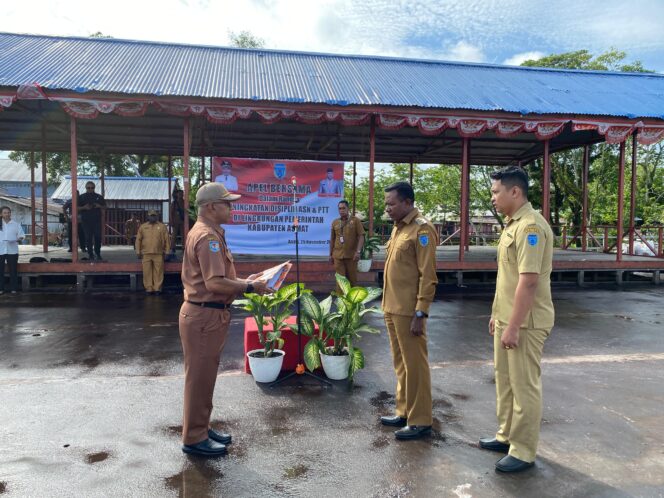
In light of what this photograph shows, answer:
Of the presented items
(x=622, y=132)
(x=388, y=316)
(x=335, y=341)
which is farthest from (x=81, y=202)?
(x=622, y=132)

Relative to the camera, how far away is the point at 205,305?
3119 millimetres

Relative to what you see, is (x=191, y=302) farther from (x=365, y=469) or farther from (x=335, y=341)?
(x=335, y=341)

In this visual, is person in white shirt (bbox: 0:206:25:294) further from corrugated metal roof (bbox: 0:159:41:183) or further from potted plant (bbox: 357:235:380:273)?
corrugated metal roof (bbox: 0:159:41:183)

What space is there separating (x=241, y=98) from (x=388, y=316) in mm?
7338

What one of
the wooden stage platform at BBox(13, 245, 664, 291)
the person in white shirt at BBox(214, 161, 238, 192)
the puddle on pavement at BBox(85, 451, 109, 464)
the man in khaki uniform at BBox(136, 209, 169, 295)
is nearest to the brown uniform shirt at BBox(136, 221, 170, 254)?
the man in khaki uniform at BBox(136, 209, 169, 295)

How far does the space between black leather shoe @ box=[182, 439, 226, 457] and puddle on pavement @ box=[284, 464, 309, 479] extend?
0.48m

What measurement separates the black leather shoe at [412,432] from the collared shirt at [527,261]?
995 mm

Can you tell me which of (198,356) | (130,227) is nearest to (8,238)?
(198,356)

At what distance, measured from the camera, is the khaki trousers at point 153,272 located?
32.0ft

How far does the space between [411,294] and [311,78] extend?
31.0ft

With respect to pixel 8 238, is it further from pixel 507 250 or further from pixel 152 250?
pixel 507 250

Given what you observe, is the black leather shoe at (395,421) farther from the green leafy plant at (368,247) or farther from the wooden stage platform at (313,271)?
the green leafy plant at (368,247)

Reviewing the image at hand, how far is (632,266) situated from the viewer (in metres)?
12.2

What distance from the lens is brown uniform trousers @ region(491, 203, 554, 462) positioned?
116 inches
